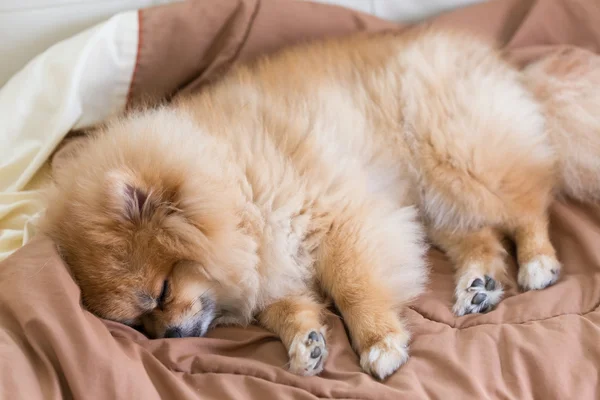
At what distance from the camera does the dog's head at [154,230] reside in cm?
169

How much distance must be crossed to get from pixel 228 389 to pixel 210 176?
0.68 m

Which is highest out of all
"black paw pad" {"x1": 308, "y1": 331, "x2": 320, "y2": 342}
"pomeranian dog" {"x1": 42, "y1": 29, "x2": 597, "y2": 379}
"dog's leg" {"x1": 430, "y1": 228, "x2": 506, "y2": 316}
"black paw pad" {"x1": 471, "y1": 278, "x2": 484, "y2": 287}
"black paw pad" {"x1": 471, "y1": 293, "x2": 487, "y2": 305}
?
"pomeranian dog" {"x1": 42, "y1": 29, "x2": 597, "y2": 379}

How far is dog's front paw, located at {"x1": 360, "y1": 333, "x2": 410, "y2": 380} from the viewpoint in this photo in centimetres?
167

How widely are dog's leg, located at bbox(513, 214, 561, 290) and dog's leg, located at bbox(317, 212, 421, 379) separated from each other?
41 cm

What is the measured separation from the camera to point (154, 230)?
1.71m

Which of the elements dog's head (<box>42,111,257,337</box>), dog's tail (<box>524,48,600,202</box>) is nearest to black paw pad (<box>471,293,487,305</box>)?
dog's tail (<box>524,48,600,202</box>)

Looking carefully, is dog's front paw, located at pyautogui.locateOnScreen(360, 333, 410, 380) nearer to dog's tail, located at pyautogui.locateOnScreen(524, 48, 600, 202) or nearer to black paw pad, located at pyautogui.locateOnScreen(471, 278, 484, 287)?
black paw pad, located at pyautogui.locateOnScreen(471, 278, 484, 287)

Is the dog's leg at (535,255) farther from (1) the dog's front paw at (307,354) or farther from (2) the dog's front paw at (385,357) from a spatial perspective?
(1) the dog's front paw at (307,354)

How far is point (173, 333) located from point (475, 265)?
1.15 m

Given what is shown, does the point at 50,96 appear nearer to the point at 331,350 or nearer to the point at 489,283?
the point at 331,350

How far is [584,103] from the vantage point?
2176 mm

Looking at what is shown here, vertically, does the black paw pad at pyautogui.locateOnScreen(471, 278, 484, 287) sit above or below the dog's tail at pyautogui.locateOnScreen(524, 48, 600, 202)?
below

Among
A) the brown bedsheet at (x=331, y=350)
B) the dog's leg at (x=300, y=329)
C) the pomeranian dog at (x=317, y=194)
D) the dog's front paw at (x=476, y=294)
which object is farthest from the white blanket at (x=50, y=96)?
the dog's front paw at (x=476, y=294)

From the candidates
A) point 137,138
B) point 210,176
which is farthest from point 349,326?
point 137,138
